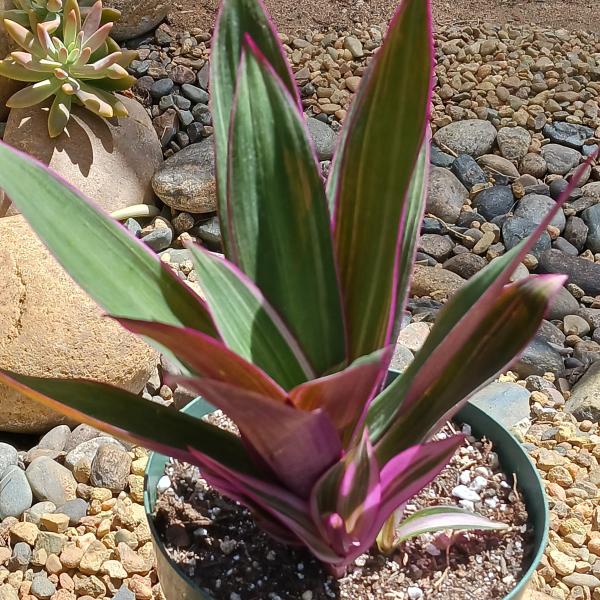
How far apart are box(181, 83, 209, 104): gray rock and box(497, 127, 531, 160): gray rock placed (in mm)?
1027

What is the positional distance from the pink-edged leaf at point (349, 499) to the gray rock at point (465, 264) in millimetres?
1637

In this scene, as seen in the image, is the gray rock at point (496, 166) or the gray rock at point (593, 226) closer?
the gray rock at point (593, 226)

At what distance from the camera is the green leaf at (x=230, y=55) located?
79 centimetres

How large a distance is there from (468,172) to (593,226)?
43cm

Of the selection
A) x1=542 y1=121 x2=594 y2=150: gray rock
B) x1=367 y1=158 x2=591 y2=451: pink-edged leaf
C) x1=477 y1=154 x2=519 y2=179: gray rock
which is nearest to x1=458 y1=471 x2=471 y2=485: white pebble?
x1=367 y1=158 x2=591 y2=451: pink-edged leaf

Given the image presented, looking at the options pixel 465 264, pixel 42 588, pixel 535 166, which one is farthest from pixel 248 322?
pixel 535 166

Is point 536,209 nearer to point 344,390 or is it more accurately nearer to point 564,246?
point 564,246

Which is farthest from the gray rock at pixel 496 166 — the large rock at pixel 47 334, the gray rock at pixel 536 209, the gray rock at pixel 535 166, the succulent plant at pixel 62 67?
the large rock at pixel 47 334

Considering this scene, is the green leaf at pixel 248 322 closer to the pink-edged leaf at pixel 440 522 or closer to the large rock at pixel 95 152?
the pink-edged leaf at pixel 440 522

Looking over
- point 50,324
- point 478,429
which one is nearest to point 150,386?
point 50,324

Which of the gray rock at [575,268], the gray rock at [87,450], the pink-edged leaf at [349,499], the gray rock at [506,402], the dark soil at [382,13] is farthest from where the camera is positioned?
the dark soil at [382,13]

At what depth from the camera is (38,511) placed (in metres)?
1.58

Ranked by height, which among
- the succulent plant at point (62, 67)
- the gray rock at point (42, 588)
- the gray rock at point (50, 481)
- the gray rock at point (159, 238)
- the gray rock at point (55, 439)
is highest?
the succulent plant at point (62, 67)

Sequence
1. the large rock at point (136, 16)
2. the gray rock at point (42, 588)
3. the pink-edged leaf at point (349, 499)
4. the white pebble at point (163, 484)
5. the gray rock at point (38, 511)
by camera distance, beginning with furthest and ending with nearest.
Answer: the large rock at point (136, 16) → the gray rock at point (38, 511) → the gray rock at point (42, 588) → the white pebble at point (163, 484) → the pink-edged leaf at point (349, 499)
